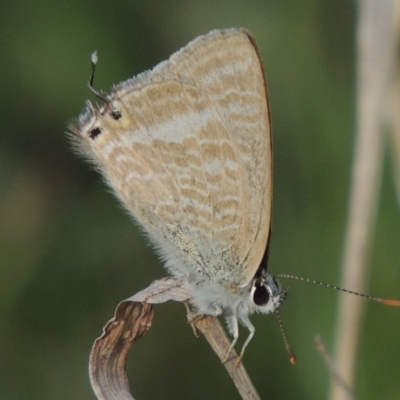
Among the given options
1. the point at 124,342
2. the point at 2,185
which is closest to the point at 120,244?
the point at 2,185

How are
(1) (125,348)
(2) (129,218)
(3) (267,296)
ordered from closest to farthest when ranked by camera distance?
(1) (125,348) < (3) (267,296) < (2) (129,218)

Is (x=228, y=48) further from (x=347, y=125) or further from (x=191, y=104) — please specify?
(x=347, y=125)

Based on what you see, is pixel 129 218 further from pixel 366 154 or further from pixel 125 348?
pixel 125 348

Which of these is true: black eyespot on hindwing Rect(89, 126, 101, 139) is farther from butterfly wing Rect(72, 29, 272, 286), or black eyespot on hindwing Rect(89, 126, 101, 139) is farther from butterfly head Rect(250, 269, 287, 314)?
butterfly head Rect(250, 269, 287, 314)

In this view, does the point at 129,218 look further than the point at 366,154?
Yes

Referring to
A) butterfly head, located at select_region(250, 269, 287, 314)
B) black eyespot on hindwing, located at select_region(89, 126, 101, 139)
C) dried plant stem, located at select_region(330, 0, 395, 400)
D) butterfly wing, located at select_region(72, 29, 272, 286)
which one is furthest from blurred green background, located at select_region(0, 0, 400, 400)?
black eyespot on hindwing, located at select_region(89, 126, 101, 139)

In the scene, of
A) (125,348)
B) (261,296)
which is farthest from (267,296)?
(125,348)
